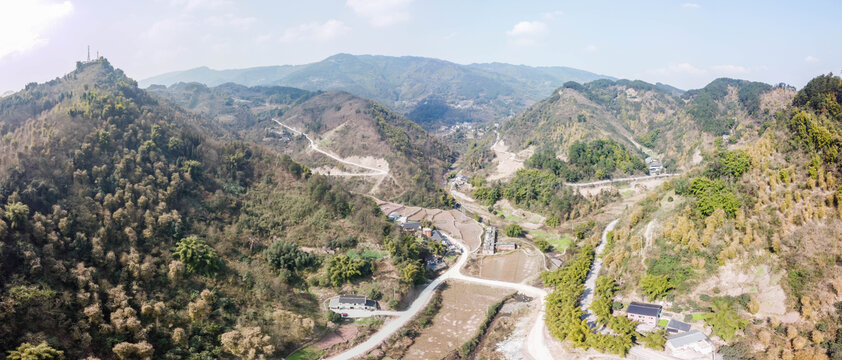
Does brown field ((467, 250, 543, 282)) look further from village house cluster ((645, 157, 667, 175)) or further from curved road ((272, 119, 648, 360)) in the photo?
village house cluster ((645, 157, 667, 175))

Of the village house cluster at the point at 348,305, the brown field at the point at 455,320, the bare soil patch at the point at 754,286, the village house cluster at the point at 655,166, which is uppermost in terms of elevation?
the village house cluster at the point at 655,166

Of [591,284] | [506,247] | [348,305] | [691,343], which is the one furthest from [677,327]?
[348,305]

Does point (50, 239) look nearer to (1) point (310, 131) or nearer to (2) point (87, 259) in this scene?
(2) point (87, 259)

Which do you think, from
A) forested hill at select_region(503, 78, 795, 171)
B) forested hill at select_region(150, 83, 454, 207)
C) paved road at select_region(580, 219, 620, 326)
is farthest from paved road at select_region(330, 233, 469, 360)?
forested hill at select_region(503, 78, 795, 171)

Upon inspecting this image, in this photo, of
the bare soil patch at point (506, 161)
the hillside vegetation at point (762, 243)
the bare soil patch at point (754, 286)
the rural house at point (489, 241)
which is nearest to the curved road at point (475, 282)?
the rural house at point (489, 241)

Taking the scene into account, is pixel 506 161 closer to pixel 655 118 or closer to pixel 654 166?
pixel 654 166

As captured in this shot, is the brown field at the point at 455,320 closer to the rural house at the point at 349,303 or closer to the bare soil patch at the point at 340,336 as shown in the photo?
the bare soil patch at the point at 340,336
